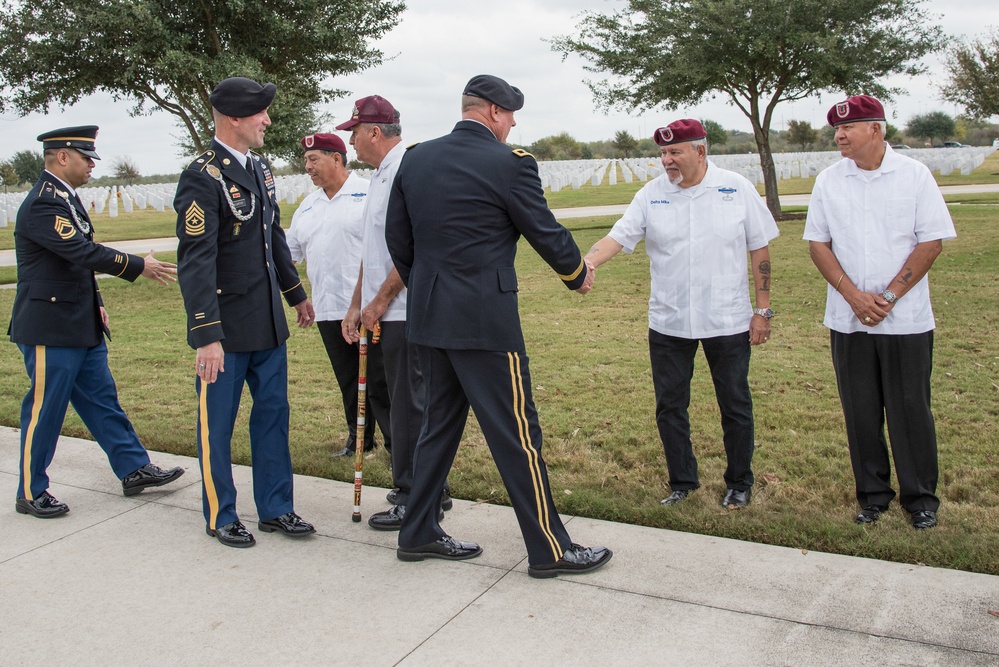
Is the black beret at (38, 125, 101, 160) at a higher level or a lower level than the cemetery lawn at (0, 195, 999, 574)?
higher

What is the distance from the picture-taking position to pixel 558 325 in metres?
10.2

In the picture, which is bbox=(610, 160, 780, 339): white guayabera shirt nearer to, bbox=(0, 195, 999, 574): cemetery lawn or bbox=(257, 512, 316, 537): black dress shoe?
bbox=(0, 195, 999, 574): cemetery lawn

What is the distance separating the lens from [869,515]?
444 centimetres

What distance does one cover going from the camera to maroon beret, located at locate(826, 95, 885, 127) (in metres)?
4.31

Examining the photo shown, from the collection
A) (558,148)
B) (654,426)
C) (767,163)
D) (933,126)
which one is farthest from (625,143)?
(654,426)

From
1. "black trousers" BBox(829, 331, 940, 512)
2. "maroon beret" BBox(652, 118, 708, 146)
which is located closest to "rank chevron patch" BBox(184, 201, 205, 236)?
"maroon beret" BBox(652, 118, 708, 146)

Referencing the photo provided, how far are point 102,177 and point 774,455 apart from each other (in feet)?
261

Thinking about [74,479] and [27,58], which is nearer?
[74,479]

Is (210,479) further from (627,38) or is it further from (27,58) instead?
(627,38)

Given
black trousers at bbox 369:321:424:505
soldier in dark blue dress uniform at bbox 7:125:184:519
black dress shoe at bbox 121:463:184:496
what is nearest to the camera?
black trousers at bbox 369:321:424:505

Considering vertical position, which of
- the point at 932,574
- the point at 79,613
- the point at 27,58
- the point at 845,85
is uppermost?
the point at 27,58

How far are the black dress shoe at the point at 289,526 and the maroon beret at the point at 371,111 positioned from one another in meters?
1.98

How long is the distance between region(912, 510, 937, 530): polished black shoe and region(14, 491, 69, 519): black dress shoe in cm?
423

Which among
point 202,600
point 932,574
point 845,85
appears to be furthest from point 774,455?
point 845,85
